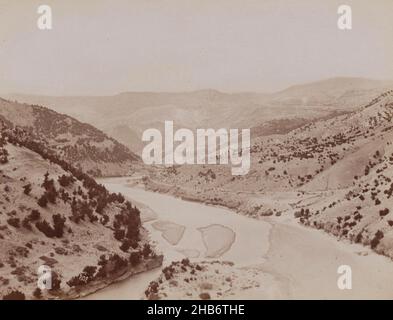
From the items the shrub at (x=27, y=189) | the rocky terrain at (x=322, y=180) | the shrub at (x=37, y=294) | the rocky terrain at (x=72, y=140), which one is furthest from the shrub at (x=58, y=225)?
the rocky terrain at (x=72, y=140)

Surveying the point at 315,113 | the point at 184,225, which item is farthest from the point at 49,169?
the point at 315,113

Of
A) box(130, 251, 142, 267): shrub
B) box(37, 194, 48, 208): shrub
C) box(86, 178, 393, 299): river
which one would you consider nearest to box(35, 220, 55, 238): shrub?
box(37, 194, 48, 208): shrub

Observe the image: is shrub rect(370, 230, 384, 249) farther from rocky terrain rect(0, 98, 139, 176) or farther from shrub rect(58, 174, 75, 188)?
rocky terrain rect(0, 98, 139, 176)

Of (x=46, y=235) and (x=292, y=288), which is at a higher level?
(x=46, y=235)

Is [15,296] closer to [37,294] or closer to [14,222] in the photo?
[37,294]

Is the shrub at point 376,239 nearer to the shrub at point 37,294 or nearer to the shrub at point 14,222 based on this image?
the shrub at point 37,294

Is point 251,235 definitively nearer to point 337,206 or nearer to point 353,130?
point 337,206
